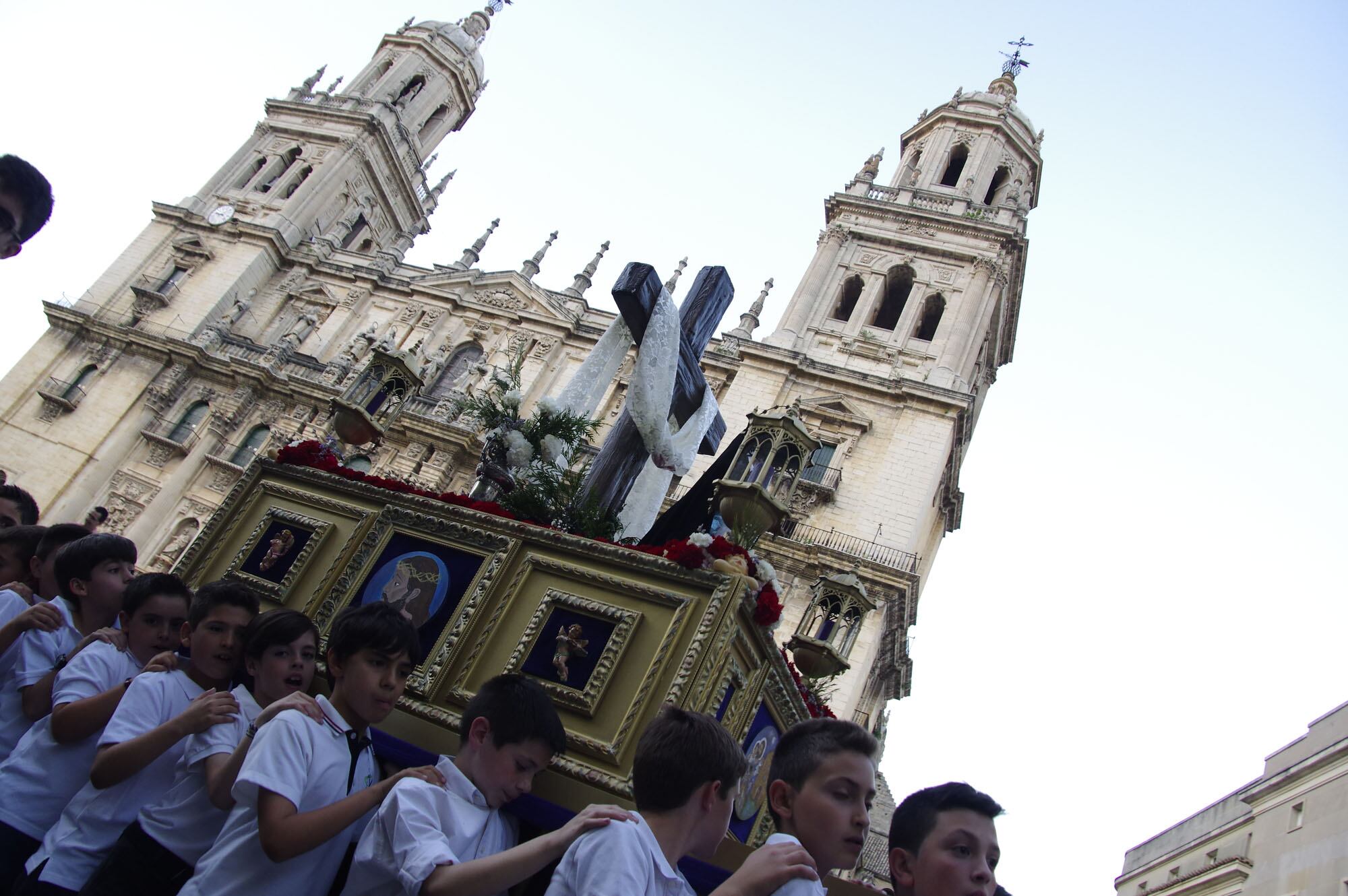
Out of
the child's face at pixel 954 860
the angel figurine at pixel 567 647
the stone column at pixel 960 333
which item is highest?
the stone column at pixel 960 333

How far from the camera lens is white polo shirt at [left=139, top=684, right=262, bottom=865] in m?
3.05

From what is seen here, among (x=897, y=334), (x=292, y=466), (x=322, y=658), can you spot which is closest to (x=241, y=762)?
(x=322, y=658)

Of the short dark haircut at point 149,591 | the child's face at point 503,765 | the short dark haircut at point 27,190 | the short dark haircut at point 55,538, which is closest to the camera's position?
the child's face at point 503,765

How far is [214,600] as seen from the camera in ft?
12.1

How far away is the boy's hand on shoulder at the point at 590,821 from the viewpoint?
238 cm

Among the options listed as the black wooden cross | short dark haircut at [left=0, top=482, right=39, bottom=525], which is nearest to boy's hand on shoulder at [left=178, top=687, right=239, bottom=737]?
the black wooden cross

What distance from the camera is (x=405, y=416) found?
25.8m

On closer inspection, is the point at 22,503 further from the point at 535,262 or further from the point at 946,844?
the point at 535,262

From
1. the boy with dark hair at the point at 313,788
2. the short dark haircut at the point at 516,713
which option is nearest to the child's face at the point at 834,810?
the short dark haircut at the point at 516,713

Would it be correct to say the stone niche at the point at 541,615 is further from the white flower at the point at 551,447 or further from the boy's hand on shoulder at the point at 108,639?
the white flower at the point at 551,447

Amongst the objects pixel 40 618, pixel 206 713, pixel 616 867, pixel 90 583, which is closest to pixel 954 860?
pixel 616 867

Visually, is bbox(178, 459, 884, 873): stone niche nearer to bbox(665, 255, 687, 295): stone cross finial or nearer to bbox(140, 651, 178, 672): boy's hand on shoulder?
bbox(140, 651, 178, 672): boy's hand on shoulder

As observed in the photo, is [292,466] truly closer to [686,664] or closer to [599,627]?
[599,627]

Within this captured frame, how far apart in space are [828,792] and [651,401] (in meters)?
3.63
